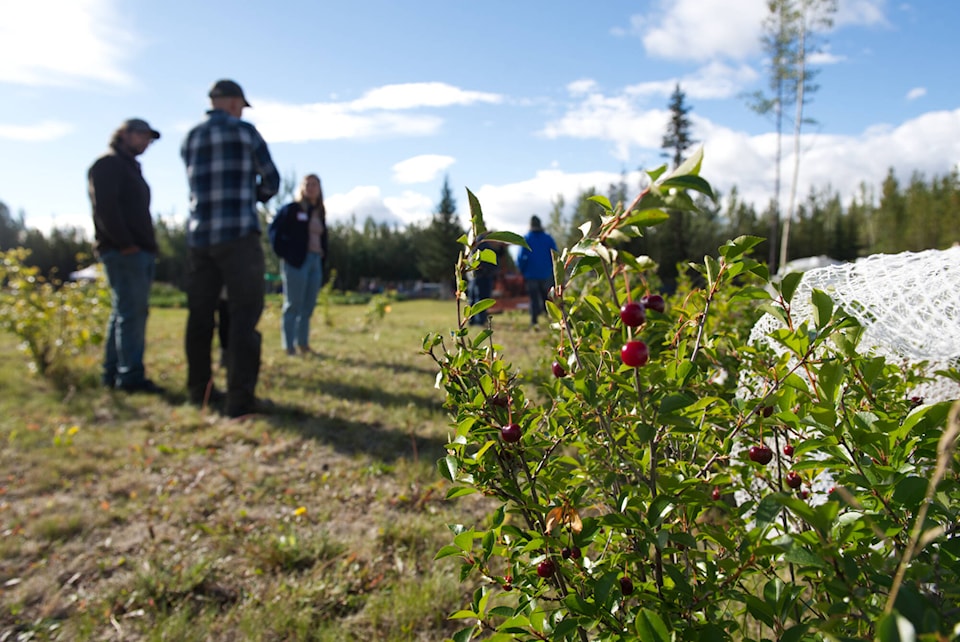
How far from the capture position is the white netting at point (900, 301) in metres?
1.34

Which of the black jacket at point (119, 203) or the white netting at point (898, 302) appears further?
the black jacket at point (119, 203)

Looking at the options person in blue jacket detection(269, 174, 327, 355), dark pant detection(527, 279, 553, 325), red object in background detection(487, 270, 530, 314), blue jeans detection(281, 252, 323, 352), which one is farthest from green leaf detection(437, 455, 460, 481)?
red object in background detection(487, 270, 530, 314)

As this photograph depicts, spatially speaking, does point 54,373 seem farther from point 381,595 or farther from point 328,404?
point 381,595

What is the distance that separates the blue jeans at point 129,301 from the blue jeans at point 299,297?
4.68 feet

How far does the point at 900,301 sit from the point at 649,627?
108 centimetres

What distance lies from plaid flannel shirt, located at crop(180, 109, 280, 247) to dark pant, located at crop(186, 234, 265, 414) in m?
0.09

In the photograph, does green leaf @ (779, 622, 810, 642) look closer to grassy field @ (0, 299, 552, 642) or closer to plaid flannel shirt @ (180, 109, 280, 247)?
grassy field @ (0, 299, 552, 642)

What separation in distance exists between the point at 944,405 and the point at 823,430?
0.18 metres

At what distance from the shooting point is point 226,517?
110 inches

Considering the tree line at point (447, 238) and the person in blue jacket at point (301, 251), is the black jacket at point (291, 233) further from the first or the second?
the tree line at point (447, 238)

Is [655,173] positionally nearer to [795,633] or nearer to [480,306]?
[480,306]

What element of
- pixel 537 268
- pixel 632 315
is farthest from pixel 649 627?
pixel 537 268

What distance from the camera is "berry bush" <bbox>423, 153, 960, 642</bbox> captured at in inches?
29.3

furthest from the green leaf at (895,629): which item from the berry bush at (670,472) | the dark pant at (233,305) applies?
the dark pant at (233,305)
